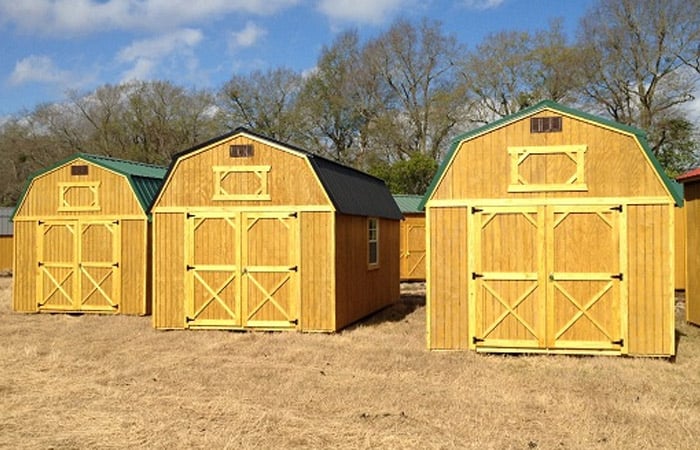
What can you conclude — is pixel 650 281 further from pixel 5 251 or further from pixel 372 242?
pixel 5 251

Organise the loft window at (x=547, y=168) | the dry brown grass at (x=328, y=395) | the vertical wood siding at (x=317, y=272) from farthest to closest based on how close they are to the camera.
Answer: the vertical wood siding at (x=317, y=272), the loft window at (x=547, y=168), the dry brown grass at (x=328, y=395)

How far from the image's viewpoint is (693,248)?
1267 centimetres

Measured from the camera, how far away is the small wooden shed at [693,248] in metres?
12.5

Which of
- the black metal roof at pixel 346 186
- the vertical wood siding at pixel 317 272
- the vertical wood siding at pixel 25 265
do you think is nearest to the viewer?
the vertical wood siding at pixel 317 272

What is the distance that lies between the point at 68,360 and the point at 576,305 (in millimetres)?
7780

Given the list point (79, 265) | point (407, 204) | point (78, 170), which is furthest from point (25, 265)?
point (407, 204)

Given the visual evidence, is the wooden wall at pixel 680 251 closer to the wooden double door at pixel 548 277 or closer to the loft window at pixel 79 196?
the wooden double door at pixel 548 277

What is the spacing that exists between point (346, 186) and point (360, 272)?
6.16 ft

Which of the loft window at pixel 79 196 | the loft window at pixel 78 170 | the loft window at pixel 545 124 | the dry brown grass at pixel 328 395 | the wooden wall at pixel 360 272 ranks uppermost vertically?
the loft window at pixel 545 124

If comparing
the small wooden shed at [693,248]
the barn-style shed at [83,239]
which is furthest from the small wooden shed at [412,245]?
the small wooden shed at [693,248]

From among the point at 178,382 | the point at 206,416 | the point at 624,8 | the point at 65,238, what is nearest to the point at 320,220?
the point at 178,382

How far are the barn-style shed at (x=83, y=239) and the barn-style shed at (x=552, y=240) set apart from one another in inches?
300

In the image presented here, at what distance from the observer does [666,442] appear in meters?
6.13

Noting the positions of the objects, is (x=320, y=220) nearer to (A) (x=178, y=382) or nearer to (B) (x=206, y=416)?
(A) (x=178, y=382)
